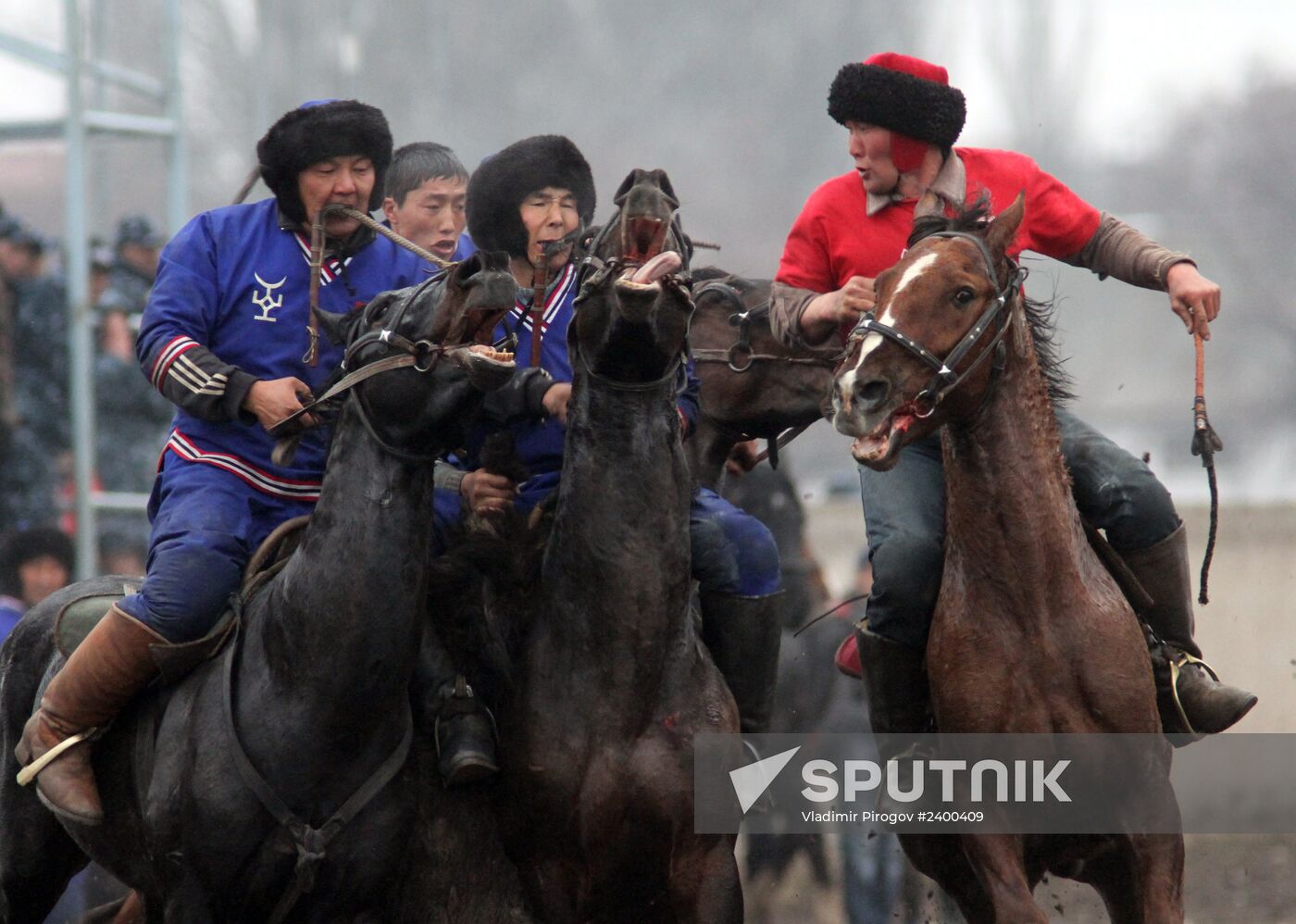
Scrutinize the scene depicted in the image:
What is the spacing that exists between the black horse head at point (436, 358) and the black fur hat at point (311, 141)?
80cm

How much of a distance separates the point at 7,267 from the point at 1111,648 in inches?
293

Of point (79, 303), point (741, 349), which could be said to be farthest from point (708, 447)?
point (79, 303)

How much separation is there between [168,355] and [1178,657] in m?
3.05

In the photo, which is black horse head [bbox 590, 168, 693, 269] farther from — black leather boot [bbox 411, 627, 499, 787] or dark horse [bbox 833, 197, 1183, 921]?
black leather boot [bbox 411, 627, 499, 787]

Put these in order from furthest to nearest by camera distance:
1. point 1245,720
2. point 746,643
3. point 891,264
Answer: point 1245,720 → point 891,264 → point 746,643

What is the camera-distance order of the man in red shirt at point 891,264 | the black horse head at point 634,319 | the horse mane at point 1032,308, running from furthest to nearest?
the man in red shirt at point 891,264
the horse mane at point 1032,308
the black horse head at point 634,319

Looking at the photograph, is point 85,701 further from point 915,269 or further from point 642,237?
point 915,269

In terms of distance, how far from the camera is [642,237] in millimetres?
5121

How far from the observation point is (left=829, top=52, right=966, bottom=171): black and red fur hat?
593cm

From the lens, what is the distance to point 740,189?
2719 centimetres

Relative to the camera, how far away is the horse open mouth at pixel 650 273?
4.95m

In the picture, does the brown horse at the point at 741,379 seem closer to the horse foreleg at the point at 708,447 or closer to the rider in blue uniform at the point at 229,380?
the horse foreleg at the point at 708,447

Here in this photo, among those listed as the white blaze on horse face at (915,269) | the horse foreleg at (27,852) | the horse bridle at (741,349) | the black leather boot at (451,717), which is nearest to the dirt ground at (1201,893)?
the horse bridle at (741,349)

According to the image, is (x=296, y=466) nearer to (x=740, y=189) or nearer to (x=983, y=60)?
(x=740, y=189)
